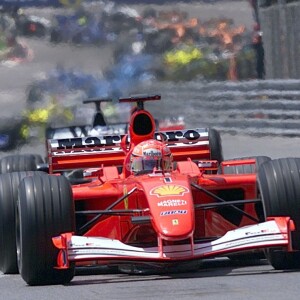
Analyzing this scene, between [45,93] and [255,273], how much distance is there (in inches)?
504

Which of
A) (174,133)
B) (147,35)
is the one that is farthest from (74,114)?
(174,133)

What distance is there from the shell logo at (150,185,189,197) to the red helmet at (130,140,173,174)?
813 millimetres

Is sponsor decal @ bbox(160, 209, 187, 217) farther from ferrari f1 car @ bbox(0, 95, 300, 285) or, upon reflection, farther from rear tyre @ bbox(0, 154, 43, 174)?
rear tyre @ bbox(0, 154, 43, 174)

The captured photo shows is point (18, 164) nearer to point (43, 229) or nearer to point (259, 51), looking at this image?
point (43, 229)

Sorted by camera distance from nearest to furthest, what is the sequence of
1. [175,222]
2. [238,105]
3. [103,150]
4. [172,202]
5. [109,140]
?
1. [175,222]
2. [172,202]
3. [103,150]
4. [109,140]
5. [238,105]

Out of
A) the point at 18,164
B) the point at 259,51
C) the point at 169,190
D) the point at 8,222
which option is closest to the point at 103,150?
the point at 18,164

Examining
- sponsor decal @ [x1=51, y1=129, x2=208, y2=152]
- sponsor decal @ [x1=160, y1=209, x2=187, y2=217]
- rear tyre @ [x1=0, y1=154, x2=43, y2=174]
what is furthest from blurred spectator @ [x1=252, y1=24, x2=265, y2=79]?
sponsor decal @ [x1=160, y1=209, x2=187, y2=217]

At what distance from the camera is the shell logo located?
10202 mm

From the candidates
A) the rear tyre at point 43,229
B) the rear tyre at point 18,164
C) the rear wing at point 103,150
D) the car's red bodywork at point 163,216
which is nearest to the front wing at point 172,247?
the car's red bodywork at point 163,216

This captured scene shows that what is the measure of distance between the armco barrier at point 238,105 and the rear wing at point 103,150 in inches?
353

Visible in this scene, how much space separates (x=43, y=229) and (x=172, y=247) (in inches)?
37.8

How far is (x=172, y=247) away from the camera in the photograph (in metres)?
9.96

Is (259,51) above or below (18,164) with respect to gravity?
above

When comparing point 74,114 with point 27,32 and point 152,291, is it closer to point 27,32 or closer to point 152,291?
point 27,32
